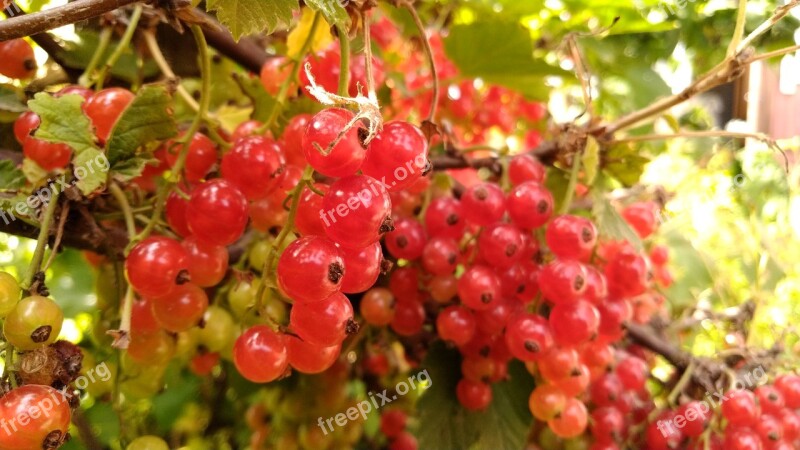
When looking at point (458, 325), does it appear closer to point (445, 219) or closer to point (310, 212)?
point (445, 219)

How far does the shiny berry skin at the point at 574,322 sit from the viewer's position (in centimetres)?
57

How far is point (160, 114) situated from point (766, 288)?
103 cm

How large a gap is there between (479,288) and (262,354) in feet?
0.74

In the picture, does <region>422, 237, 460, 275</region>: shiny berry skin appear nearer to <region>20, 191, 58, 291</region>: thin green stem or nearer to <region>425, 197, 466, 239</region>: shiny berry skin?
<region>425, 197, 466, 239</region>: shiny berry skin

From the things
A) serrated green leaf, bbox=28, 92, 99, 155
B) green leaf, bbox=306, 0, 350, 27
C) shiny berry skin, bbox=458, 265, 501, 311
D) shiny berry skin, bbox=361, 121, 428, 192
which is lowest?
shiny berry skin, bbox=458, 265, 501, 311

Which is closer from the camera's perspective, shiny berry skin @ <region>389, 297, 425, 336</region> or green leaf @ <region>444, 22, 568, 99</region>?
shiny berry skin @ <region>389, 297, 425, 336</region>

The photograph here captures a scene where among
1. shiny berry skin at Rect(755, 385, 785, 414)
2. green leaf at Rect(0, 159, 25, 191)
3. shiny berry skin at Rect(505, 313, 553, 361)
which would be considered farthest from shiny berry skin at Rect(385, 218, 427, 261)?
shiny berry skin at Rect(755, 385, 785, 414)

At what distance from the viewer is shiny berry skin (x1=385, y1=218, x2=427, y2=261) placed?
0.60 metres

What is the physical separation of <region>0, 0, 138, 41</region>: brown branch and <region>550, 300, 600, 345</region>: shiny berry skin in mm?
439

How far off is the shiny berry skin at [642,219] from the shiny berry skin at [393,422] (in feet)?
1.40

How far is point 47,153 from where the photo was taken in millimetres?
482

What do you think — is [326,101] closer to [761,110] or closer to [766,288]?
[766,288]

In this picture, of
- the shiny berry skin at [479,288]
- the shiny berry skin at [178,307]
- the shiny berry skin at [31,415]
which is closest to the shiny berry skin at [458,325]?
the shiny berry skin at [479,288]

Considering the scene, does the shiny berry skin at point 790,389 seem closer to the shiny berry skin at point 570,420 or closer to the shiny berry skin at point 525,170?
the shiny berry skin at point 570,420
